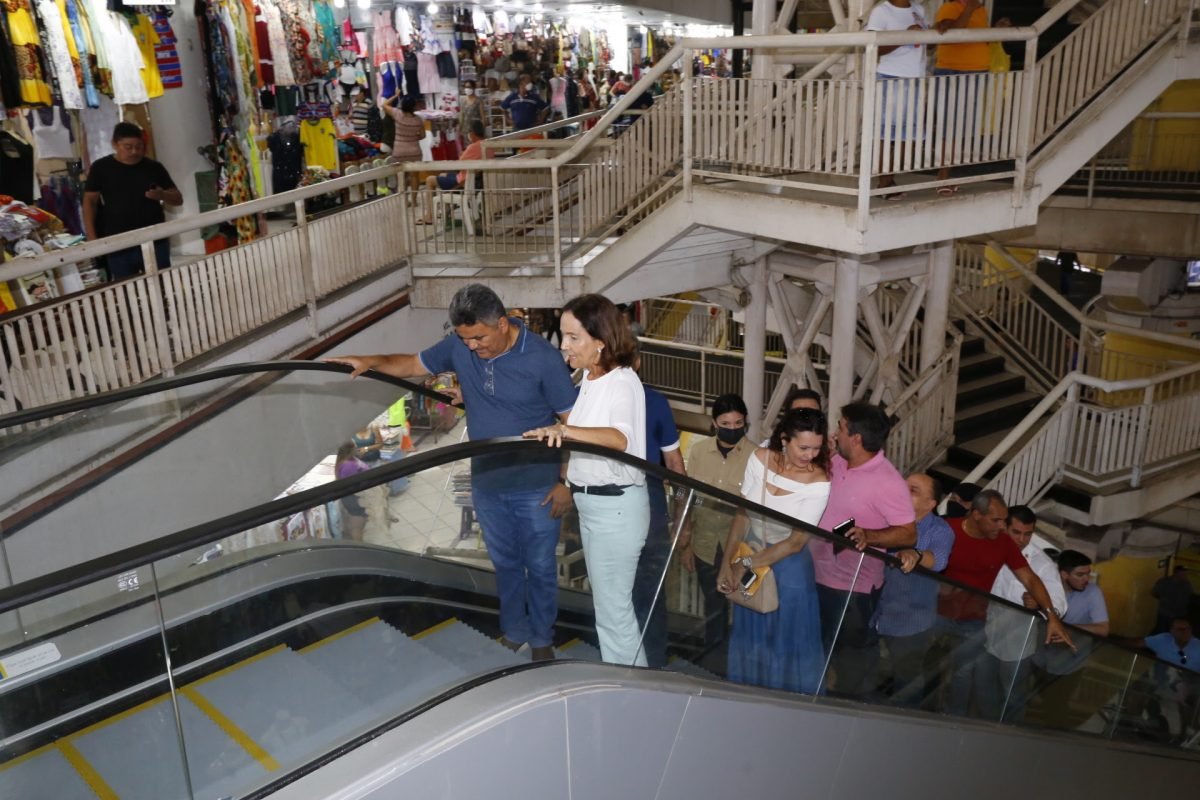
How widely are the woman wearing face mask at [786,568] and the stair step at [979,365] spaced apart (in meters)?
7.79

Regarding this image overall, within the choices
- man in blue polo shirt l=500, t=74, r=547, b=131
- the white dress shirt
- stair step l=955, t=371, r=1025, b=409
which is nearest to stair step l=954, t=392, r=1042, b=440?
stair step l=955, t=371, r=1025, b=409

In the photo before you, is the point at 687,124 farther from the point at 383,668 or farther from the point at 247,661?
the point at 247,661

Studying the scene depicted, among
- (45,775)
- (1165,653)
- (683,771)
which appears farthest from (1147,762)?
(45,775)

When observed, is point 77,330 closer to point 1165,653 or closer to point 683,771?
point 683,771

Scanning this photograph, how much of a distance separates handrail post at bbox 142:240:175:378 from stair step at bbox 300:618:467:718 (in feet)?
11.9

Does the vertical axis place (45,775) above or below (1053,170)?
below

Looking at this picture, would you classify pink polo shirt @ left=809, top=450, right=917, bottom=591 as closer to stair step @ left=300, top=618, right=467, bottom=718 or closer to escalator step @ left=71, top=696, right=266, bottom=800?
stair step @ left=300, top=618, right=467, bottom=718

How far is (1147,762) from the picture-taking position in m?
6.27

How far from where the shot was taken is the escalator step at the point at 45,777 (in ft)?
9.46

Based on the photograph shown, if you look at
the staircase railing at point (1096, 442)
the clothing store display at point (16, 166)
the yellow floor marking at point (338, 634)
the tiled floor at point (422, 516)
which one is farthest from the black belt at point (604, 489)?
the staircase railing at point (1096, 442)

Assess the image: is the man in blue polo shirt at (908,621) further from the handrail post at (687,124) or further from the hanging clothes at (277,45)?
the hanging clothes at (277,45)

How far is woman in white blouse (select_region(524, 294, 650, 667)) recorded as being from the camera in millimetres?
3623

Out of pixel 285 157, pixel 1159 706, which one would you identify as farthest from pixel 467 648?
pixel 285 157

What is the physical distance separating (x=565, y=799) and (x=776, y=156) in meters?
4.94
